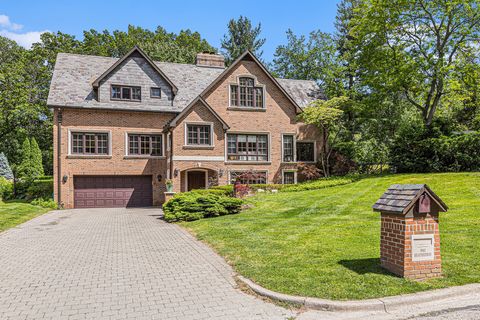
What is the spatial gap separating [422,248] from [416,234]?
0.27 meters

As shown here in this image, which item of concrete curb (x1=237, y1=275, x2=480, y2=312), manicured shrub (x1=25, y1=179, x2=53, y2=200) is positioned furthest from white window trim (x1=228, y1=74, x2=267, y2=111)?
concrete curb (x1=237, y1=275, x2=480, y2=312)

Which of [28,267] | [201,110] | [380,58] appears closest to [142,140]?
[201,110]

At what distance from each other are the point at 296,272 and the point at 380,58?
24.1m

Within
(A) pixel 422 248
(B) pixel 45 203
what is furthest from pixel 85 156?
(A) pixel 422 248

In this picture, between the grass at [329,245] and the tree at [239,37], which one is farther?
the tree at [239,37]

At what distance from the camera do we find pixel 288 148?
87.6 ft

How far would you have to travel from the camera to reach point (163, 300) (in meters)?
5.94

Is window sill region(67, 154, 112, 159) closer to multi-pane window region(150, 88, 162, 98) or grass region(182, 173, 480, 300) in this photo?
multi-pane window region(150, 88, 162, 98)

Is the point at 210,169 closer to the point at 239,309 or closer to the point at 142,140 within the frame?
the point at 142,140

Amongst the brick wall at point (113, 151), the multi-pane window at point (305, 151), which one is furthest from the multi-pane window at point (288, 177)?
the brick wall at point (113, 151)

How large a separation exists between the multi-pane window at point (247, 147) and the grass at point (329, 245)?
9100mm

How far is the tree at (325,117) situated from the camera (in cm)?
2550

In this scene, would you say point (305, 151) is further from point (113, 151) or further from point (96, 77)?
point (96, 77)

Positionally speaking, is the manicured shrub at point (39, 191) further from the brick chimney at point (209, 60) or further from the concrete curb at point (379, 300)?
the concrete curb at point (379, 300)
